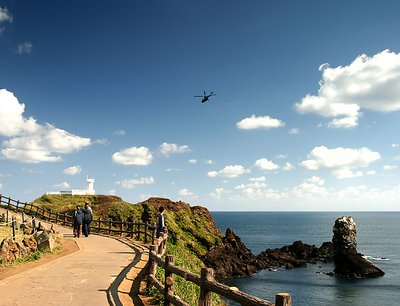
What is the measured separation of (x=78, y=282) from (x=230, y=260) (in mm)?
45566

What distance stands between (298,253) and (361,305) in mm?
35841

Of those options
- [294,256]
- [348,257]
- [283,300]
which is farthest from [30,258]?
[294,256]

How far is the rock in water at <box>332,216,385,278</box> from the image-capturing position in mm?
57531

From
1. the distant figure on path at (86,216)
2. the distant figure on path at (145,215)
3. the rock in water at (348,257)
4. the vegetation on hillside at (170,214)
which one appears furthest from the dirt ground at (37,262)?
the rock in water at (348,257)

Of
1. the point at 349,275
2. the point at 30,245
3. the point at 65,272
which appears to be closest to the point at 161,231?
the point at 65,272

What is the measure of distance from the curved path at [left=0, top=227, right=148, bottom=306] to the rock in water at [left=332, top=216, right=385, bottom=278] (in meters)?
49.7

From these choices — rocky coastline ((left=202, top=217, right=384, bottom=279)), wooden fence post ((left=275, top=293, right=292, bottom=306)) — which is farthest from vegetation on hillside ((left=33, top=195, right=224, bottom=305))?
wooden fence post ((left=275, top=293, right=292, bottom=306))

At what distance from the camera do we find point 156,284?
10898 mm

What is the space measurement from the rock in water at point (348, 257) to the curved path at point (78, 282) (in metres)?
49.7

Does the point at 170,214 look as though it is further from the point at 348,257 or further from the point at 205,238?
the point at 348,257

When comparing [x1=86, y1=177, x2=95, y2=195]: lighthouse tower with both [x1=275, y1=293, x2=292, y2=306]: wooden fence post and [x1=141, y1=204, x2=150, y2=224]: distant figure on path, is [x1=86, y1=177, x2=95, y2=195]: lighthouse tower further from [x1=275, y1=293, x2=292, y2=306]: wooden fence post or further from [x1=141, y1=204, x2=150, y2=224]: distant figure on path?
[x1=275, y1=293, x2=292, y2=306]: wooden fence post

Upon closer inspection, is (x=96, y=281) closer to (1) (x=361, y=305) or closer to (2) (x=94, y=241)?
(2) (x=94, y=241)

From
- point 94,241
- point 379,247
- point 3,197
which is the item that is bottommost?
point 379,247

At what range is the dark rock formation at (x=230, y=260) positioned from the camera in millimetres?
51750
